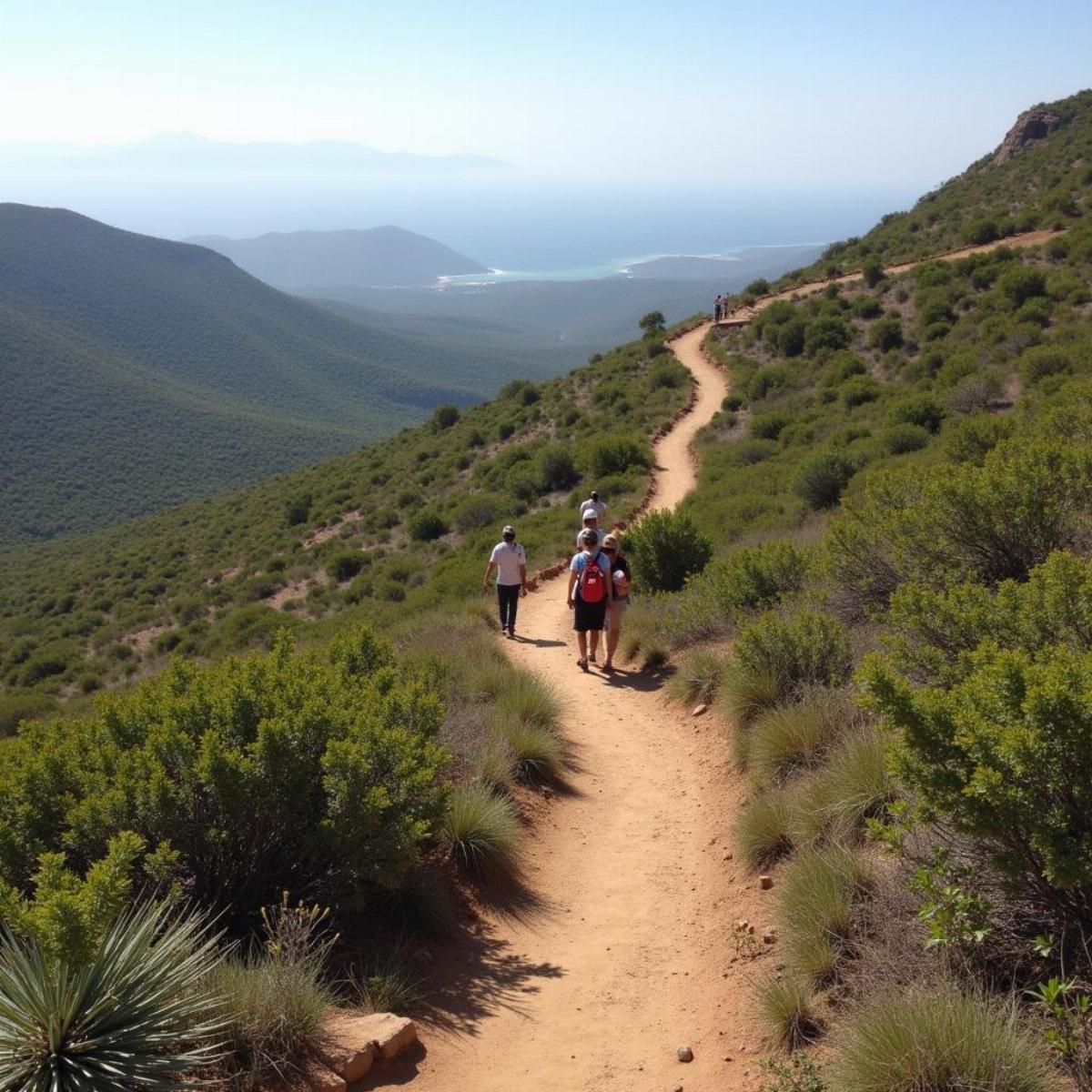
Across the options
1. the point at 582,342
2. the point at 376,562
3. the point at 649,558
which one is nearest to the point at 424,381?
the point at 582,342

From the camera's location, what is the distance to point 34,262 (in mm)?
127812

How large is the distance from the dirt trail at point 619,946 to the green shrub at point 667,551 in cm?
461

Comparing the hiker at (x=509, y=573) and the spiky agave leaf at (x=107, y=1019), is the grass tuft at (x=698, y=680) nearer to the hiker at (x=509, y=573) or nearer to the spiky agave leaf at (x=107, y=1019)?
the hiker at (x=509, y=573)

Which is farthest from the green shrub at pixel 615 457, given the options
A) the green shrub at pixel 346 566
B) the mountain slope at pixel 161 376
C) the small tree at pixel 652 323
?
the mountain slope at pixel 161 376

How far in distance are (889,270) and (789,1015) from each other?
3626 centimetres

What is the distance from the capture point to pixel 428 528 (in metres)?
26.4

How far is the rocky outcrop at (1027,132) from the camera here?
51312 millimetres

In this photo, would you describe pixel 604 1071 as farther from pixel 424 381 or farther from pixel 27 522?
pixel 424 381

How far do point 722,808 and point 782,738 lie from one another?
2.46 feet

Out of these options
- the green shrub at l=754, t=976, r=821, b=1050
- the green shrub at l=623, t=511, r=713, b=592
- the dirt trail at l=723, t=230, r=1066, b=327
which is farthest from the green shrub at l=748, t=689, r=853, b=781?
the dirt trail at l=723, t=230, r=1066, b=327

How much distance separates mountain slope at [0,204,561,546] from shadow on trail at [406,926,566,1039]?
64439 mm

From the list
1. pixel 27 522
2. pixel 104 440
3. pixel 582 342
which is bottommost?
pixel 27 522

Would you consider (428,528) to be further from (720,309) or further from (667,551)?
(720,309)

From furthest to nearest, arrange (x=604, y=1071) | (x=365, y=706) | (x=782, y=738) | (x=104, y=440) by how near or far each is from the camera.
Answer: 1. (x=104, y=440)
2. (x=782, y=738)
3. (x=365, y=706)
4. (x=604, y=1071)
